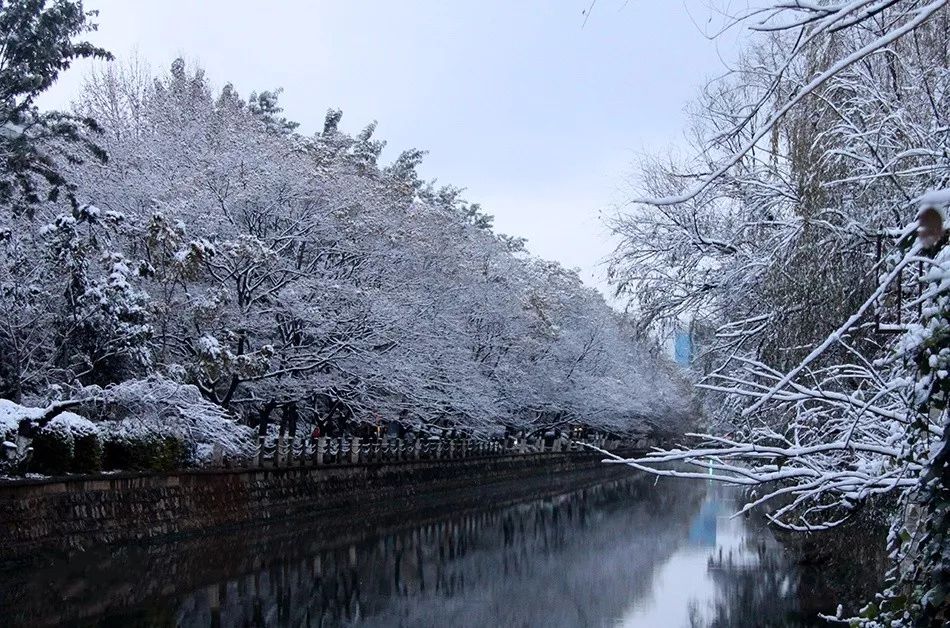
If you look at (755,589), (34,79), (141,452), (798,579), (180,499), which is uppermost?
(34,79)

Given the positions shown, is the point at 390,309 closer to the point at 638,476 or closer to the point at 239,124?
the point at 239,124

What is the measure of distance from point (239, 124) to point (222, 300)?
24.1ft

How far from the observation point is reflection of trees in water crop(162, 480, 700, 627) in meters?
13.3

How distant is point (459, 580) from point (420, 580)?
672mm

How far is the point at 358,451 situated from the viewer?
29016 mm

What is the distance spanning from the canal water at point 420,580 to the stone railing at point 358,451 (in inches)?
60.5

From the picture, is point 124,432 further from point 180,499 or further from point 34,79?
point 34,79

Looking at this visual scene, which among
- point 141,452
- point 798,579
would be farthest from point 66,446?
point 798,579

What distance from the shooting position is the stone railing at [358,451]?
77.5ft

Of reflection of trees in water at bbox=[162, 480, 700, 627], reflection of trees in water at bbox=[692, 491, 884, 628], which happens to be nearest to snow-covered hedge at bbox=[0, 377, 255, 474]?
reflection of trees in water at bbox=[162, 480, 700, 627]

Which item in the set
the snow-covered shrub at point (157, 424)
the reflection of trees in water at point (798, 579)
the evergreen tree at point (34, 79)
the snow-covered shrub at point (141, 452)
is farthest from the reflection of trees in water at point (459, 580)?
the evergreen tree at point (34, 79)

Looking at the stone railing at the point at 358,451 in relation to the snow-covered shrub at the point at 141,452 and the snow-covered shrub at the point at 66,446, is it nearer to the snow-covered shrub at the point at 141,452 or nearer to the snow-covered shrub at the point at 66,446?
the snow-covered shrub at the point at 141,452

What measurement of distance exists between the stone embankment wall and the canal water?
1.17 feet

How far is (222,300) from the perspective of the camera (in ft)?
74.9
